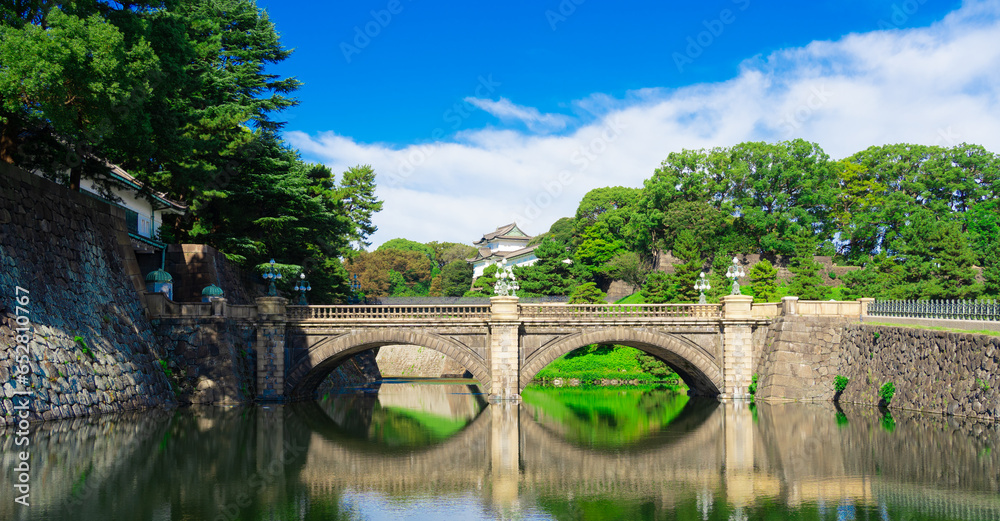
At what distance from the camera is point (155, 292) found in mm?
34500

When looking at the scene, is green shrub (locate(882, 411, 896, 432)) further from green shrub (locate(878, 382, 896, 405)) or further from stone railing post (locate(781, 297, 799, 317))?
stone railing post (locate(781, 297, 799, 317))

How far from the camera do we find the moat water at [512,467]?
15.7 m

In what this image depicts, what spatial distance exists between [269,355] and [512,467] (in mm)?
19552

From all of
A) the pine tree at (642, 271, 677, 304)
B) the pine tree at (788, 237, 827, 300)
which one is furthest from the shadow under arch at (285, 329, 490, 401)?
the pine tree at (788, 237, 827, 300)

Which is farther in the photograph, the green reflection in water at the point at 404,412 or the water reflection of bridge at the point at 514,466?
the green reflection in water at the point at 404,412

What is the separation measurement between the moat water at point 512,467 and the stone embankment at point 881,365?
1.05 metres

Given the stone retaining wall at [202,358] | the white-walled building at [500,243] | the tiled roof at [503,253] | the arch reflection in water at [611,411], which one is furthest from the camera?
the white-walled building at [500,243]

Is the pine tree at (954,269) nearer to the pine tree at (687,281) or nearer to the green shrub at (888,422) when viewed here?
the pine tree at (687,281)

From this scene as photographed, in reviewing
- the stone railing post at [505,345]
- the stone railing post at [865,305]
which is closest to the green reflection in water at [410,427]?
the stone railing post at [505,345]

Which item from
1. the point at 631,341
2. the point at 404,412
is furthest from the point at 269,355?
the point at 631,341

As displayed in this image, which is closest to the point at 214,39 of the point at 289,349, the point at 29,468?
the point at 289,349

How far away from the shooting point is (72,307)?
27.0m

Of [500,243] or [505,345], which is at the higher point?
[500,243]

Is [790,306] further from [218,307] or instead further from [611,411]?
[218,307]
